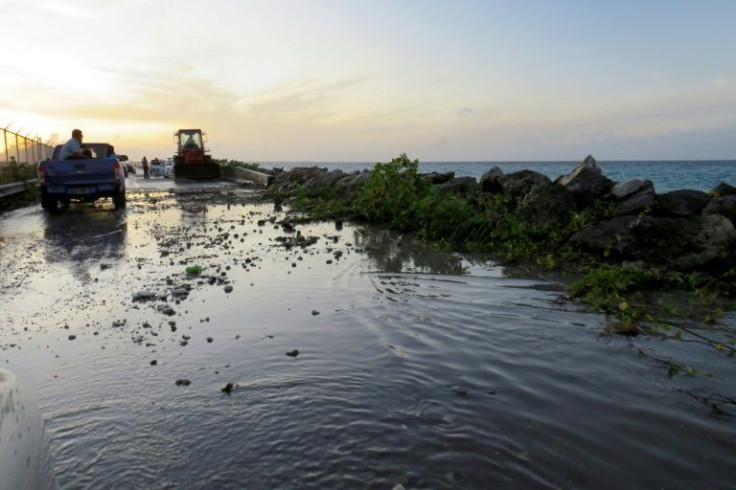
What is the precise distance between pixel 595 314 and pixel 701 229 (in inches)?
109

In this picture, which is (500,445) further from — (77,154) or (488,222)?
(77,154)

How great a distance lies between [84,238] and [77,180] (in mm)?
6259

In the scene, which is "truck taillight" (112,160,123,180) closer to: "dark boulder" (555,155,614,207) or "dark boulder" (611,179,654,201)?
"dark boulder" (555,155,614,207)

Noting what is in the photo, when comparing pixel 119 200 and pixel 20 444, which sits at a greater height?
pixel 119 200

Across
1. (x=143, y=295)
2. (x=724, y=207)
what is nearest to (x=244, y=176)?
(x=143, y=295)

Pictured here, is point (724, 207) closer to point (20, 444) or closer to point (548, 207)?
point (548, 207)

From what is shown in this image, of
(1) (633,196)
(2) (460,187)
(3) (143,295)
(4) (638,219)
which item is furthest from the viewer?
(2) (460,187)

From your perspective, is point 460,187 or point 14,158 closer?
point 460,187

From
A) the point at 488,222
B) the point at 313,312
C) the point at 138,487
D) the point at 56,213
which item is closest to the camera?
the point at 138,487

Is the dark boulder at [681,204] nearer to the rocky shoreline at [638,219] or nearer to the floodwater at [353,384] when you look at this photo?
the rocky shoreline at [638,219]

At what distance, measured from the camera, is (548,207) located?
970cm

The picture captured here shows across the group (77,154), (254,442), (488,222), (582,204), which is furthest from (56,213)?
(254,442)

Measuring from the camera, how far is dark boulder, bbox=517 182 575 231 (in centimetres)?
940

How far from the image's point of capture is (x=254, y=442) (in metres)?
3.27
